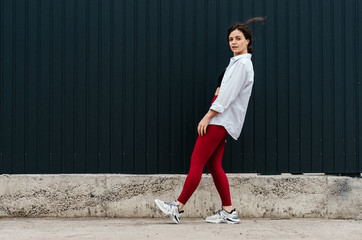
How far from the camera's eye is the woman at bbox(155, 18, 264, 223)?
435 centimetres

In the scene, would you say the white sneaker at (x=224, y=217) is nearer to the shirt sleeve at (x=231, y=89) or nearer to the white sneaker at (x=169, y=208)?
the white sneaker at (x=169, y=208)

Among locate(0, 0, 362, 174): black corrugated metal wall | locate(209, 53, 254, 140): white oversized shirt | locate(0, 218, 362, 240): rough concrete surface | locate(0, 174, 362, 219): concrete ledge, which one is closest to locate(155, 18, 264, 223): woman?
locate(209, 53, 254, 140): white oversized shirt

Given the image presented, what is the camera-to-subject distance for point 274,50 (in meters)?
5.10

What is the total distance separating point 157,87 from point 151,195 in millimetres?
1069

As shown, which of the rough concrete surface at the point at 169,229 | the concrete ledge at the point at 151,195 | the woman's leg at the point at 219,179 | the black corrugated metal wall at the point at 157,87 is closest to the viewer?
the rough concrete surface at the point at 169,229

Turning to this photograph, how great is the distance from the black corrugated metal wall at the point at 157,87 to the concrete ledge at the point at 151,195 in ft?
0.45

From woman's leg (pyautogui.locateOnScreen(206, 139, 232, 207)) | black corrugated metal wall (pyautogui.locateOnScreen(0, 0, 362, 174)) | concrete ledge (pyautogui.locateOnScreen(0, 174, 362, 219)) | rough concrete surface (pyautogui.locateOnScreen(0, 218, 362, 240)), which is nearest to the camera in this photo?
rough concrete surface (pyautogui.locateOnScreen(0, 218, 362, 240))

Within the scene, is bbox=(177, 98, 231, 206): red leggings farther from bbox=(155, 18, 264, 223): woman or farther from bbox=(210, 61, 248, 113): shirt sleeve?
bbox=(210, 61, 248, 113): shirt sleeve

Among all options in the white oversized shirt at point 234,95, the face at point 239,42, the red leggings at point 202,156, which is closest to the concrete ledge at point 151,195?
the red leggings at point 202,156

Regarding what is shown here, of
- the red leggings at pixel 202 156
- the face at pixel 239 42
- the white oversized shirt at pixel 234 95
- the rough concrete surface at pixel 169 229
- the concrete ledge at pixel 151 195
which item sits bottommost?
the rough concrete surface at pixel 169 229

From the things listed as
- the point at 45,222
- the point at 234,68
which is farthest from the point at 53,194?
the point at 234,68

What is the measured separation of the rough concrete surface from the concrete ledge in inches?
4.7

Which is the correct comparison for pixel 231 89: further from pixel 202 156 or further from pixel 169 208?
pixel 169 208

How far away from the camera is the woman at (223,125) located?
4.35m
